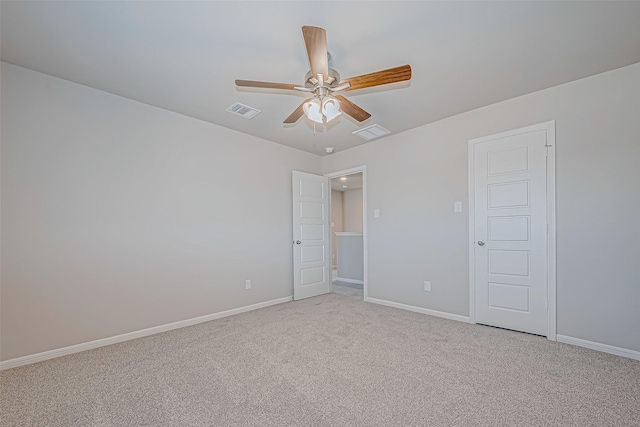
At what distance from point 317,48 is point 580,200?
2.77 metres

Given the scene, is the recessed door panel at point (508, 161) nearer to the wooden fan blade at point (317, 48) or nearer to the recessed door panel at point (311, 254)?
the wooden fan blade at point (317, 48)

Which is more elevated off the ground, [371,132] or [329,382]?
[371,132]

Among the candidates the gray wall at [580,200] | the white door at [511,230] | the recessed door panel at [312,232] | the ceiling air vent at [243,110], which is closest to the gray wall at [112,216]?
the ceiling air vent at [243,110]

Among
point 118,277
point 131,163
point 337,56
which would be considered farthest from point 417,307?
point 131,163

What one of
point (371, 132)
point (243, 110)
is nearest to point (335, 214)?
point (371, 132)

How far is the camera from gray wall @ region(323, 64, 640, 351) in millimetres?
2402

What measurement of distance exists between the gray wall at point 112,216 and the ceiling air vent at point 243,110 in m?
0.57

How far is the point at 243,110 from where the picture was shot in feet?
10.5

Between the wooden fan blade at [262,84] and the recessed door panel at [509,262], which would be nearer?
the wooden fan blade at [262,84]

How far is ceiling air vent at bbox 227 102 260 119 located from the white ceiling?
13cm

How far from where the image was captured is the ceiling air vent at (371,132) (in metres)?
3.73

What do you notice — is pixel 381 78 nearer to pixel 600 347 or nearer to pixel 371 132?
pixel 371 132

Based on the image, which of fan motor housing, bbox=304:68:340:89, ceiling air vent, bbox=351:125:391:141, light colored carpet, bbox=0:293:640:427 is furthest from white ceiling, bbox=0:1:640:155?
light colored carpet, bbox=0:293:640:427

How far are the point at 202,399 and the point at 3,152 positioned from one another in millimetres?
2542
